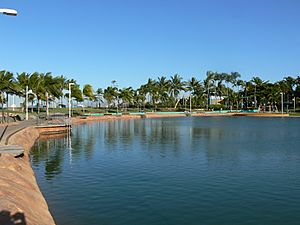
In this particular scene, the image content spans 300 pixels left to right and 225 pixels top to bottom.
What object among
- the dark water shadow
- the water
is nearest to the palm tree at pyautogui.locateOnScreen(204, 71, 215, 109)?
the water

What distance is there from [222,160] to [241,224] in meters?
15.6

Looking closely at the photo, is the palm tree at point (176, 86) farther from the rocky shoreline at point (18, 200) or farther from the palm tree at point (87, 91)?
the rocky shoreline at point (18, 200)

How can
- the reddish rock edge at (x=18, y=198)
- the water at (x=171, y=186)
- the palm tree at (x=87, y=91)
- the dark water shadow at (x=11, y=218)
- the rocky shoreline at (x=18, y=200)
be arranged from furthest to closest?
the palm tree at (x=87, y=91) → the water at (x=171, y=186) → the reddish rock edge at (x=18, y=198) → the rocky shoreline at (x=18, y=200) → the dark water shadow at (x=11, y=218)

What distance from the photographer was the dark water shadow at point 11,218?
11633 millimetres

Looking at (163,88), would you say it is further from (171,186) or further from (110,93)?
(171,186)

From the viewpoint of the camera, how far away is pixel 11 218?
473 inches

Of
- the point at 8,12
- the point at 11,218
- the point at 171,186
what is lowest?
the point at 171,186

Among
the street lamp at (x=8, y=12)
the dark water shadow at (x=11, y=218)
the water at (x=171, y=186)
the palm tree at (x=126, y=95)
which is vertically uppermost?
the palm tree at (x=126, y=95)

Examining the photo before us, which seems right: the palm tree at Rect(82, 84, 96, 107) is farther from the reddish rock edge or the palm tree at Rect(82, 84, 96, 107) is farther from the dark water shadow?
the dark water shadow

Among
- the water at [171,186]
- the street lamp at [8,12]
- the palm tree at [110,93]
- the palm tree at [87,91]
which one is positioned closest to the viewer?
the street lamp at [8,12]

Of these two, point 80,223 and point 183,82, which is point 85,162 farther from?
point 183,82

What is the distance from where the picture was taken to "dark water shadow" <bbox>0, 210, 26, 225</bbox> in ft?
38.2

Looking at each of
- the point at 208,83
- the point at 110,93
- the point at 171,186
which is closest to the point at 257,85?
the point at 208,83

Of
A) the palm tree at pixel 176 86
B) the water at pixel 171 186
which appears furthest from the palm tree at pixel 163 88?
the water at pixel 171 186
